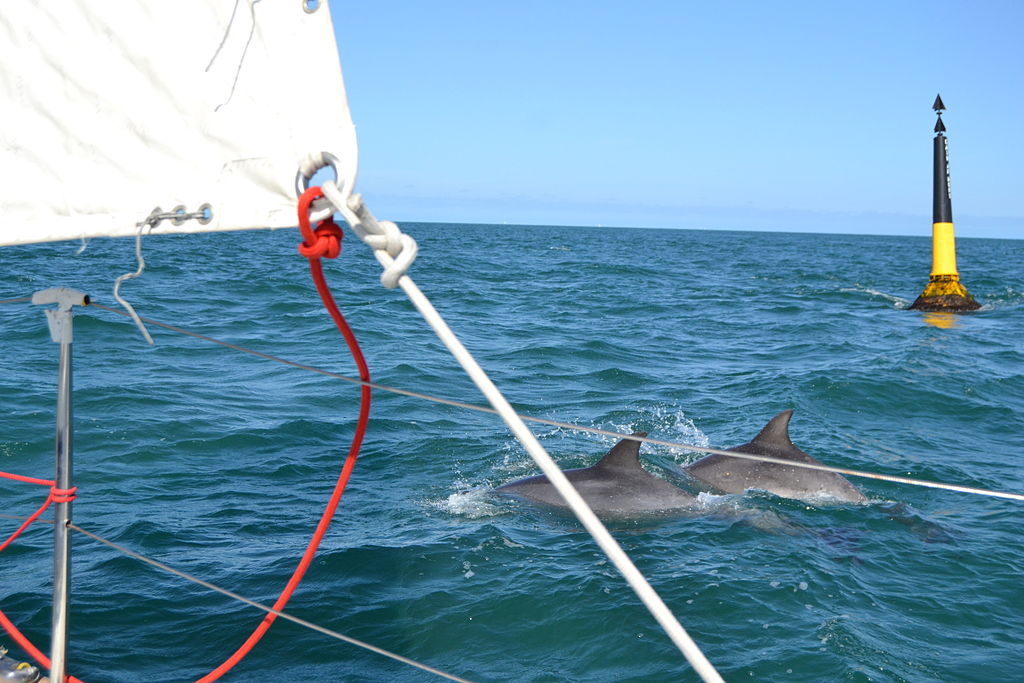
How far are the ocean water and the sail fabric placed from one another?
3.69 m

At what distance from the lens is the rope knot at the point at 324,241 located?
2543mm

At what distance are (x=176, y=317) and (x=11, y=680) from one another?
17431 mm

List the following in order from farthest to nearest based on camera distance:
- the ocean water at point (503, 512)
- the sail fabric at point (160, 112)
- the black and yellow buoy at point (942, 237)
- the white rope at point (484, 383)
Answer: the black and yellow buoy at point (942, 237)
the ocean water at point (503, 512)
the sail fabric at point (160, 112)
the white rope at point (484, 383)

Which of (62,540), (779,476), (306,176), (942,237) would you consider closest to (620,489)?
(779,476)

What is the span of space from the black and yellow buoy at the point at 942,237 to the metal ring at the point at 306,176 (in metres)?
22.5

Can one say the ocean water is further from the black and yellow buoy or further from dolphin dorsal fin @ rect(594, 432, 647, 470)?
the black and yellow buoy

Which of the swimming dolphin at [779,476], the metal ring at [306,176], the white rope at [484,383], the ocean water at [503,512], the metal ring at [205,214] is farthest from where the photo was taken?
the swimming dolphin at [779,476]

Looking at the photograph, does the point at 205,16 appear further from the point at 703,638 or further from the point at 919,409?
the point at 919,409

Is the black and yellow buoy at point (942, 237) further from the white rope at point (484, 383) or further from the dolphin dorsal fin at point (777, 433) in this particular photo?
the white rope at point (484, 383)

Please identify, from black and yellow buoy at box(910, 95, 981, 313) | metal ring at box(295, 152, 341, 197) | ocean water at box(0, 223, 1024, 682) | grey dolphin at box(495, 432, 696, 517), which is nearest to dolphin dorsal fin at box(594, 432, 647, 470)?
grey dolphin at box(495, 432, 696, 517)

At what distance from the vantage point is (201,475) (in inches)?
396

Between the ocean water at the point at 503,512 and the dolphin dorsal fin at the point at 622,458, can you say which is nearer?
the ocean water at the point at 503,512

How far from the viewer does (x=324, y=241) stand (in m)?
2.57

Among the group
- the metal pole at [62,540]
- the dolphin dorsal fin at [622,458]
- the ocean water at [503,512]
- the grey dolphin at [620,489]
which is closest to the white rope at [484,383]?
the metal pole at [62,540]
